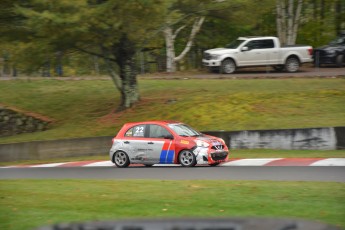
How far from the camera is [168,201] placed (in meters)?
11.1

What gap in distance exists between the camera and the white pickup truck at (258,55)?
127 ft

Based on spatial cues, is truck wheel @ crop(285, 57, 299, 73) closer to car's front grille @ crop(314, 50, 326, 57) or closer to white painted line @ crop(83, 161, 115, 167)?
car's front grille @ crop(314, 50, 326, 57)

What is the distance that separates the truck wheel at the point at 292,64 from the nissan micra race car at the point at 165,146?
19534 mm

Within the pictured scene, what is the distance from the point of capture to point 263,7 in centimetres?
3278

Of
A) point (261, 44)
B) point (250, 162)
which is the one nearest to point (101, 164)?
point (250, 162)

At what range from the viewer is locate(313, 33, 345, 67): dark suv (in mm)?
39722

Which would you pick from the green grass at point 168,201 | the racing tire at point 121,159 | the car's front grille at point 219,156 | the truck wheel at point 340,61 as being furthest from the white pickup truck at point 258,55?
the green grass at point 168,201

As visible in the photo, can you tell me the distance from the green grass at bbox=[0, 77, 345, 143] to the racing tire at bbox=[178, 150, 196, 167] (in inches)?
246

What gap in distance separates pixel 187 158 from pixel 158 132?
4.78 feet

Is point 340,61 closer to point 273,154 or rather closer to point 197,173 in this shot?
point 273,154

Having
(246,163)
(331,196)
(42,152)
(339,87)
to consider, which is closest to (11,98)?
(42,152)

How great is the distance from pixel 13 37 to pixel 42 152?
746 centimetres

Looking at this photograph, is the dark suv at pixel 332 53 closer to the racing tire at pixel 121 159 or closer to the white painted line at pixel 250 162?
the white painted line at pixel 250 162

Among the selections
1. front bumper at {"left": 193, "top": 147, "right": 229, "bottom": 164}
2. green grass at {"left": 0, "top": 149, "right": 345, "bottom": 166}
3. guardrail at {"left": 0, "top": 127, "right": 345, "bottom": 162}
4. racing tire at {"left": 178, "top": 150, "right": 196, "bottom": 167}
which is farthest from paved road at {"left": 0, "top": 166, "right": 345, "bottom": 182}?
Answer: guardrail at {"left": 0, "top": 127, "right": 345, "bottom": 162}
